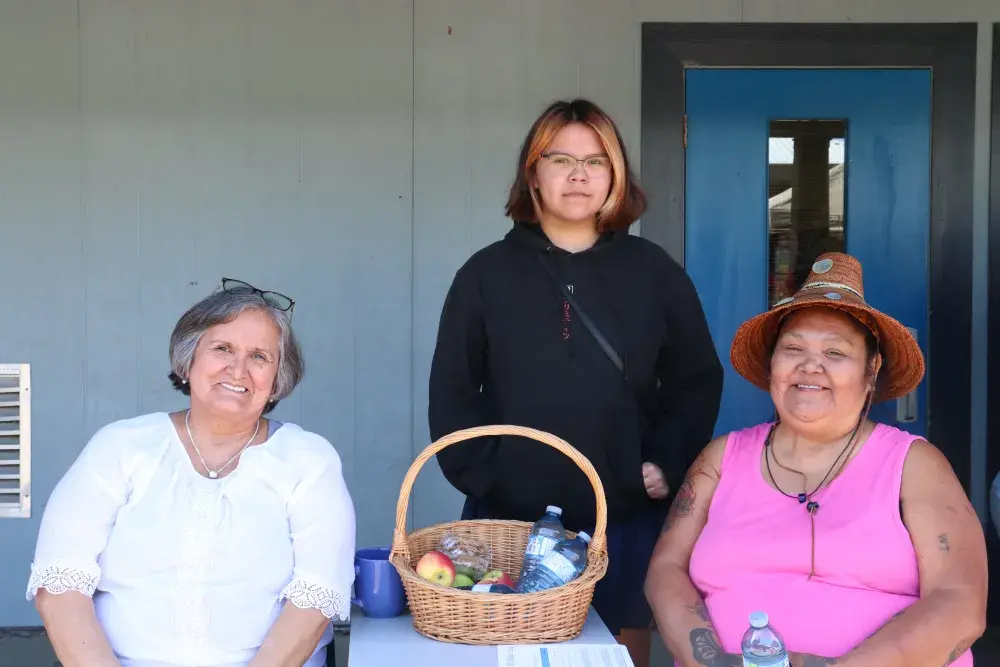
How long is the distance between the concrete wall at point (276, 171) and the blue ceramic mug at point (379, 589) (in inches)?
70.1

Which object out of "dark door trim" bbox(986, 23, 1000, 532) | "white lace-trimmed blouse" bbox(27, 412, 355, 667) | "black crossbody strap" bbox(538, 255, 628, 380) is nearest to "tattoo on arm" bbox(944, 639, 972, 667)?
"black crossbody strap" bbox(538, 255, 628, 380)

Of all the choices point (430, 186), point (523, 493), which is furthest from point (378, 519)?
point (523, 493)

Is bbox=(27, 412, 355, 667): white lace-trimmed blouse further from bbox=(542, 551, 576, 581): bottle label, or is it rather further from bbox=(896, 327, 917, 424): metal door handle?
bbox=(896, 327, 917, 424): metal door handle

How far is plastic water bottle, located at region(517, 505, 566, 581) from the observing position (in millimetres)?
1970

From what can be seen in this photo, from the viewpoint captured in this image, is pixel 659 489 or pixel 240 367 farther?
pixel 659 489

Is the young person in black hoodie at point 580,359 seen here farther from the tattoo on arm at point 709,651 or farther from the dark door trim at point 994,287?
the dark door trim at point 994,287

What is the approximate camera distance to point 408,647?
191 cm

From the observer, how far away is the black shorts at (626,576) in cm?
231

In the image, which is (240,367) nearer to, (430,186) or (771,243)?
(430,186)

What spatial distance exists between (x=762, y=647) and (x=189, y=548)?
109 cm

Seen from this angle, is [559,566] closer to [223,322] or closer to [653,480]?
[653,480]

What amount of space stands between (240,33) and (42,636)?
94.4 inches

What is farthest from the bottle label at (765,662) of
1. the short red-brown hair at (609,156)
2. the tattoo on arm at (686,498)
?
the short red-brown hair at (609,156)

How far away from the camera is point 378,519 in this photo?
3896mm
